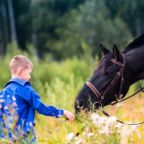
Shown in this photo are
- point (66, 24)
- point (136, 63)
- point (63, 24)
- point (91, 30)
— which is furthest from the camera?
point (66, 24)

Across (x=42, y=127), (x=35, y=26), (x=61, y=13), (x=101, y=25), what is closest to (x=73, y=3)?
(x=61, y=13)

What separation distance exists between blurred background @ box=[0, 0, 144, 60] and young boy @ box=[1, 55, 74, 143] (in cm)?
5027

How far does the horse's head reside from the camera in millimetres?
5910

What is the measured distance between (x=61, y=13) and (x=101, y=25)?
13146mm

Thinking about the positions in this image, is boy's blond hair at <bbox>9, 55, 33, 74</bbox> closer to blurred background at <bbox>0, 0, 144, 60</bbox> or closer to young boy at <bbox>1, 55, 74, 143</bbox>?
young boy at <bbox>1, 55, 74, 143</bbox>

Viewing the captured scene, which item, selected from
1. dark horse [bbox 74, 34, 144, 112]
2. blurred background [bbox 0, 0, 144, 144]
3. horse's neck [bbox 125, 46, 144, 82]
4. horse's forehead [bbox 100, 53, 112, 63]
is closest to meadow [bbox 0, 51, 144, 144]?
dark horse [bbox 74, 34, 144, 112]

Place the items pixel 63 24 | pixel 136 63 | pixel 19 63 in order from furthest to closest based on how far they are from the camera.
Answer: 1. pixel 63 24
2. pixel 136 63
3. pixel 19 63

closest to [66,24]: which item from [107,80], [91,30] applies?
[91,30]

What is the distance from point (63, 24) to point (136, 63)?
2302 inches

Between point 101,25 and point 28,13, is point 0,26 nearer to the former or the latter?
point 28,13

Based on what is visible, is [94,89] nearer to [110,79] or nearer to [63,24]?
[110,79]

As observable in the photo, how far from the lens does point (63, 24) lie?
64.2 metres

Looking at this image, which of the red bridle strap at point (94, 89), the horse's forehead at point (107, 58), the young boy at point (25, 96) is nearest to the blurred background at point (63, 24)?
the horse's forehead at point (107, 58)

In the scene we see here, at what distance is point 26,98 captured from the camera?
509cm
